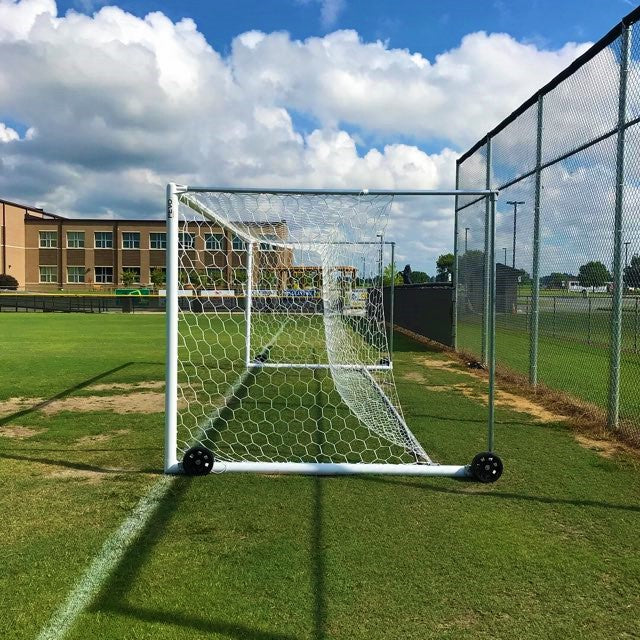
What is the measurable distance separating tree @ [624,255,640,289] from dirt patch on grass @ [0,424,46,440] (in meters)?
6.18

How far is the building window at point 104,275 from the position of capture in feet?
215

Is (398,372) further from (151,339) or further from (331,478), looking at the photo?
(151,339)

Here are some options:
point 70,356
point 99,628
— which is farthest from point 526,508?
point 70,356

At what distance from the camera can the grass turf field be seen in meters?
2.61

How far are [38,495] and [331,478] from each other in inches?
82.8

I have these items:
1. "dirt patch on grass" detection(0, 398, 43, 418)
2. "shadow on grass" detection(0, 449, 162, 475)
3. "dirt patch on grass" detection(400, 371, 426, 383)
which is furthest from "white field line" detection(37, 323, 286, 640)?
"dirt patch on grass" detection(400, 371, 426, 383)

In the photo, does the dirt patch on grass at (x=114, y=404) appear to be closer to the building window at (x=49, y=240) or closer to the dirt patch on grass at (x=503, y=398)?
the dirt patch on grass at (x=503, y=398)

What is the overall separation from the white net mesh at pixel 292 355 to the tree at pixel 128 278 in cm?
5037

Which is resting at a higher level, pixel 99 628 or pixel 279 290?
pixel 279 290

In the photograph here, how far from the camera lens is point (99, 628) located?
98.7 inches

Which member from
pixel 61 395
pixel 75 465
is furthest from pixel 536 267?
pixel 61 395

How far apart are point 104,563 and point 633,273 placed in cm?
543

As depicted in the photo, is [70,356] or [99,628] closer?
[99,628]

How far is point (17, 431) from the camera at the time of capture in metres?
5.84
